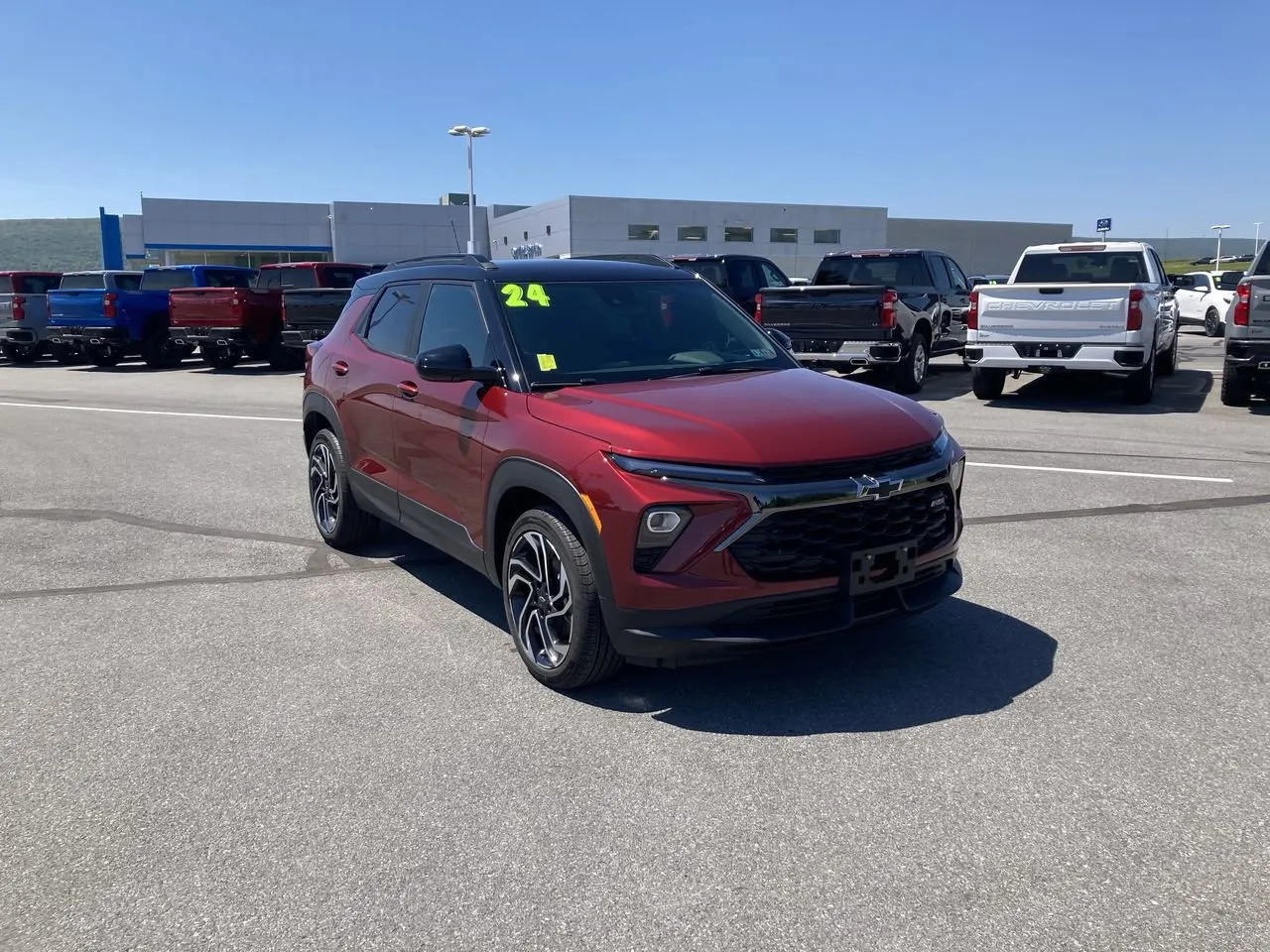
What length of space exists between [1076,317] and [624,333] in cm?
934

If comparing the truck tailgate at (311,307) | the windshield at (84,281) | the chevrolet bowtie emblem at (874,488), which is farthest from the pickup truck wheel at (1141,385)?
the windshield at (84,281)

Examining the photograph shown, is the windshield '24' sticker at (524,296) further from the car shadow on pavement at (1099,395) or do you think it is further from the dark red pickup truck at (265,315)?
the dark red pickup truck at (265,315)

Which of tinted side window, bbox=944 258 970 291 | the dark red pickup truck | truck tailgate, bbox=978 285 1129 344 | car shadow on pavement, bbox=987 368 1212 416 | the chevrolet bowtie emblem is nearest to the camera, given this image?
the chevrolet bowtie emblem

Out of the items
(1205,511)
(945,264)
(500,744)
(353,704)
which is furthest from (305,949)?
(945,264)

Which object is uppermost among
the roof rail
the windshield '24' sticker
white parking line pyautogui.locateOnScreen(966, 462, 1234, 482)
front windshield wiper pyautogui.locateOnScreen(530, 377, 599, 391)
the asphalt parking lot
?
the roof rail

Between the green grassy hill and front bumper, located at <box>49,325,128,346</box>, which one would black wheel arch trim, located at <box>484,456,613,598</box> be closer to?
front bumper, located at <box>49,325,128,346</box>

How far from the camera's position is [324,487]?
272 inches

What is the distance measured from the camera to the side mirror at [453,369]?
4.76 metres

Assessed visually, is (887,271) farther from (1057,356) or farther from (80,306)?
(80,306)

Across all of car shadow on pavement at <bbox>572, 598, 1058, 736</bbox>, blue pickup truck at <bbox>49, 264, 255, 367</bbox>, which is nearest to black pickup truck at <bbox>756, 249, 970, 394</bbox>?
car shadow on pavement at <bbox>572, 598, 1058, 736</bbox>

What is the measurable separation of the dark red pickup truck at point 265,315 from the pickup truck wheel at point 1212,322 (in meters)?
20.9

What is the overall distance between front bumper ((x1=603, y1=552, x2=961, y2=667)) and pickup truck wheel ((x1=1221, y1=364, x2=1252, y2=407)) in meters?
11.0

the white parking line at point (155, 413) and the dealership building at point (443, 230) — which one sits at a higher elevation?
the dealership building at point (443, 230)

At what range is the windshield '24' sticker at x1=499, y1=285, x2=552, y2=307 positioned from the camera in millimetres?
5180
